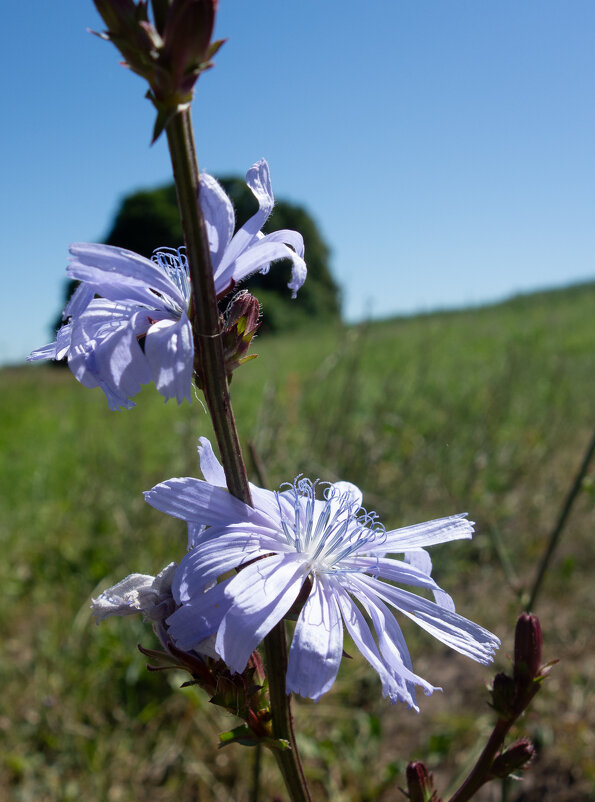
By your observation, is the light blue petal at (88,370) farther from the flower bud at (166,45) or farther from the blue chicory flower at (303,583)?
the flower bud at (166,45)

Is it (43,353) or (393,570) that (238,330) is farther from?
(393,570)

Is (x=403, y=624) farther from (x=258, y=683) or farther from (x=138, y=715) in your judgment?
(x=258, y=683)

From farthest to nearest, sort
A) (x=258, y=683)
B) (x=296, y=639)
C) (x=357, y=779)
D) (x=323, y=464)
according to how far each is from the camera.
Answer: (x=323, y=464), (x=357, y=779), (x=258, y=683), (x=296, y=639)

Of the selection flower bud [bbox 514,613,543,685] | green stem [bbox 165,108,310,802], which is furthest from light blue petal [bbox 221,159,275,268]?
flower bud [bbox 514,613,543,685]

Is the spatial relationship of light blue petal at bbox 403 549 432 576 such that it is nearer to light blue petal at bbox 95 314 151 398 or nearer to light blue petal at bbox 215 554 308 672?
light blue petal at bbox 215 554 308 672

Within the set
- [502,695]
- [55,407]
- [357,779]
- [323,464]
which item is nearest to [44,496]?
[323,464]

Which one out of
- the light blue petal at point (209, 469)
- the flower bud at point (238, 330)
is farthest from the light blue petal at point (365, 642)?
the flower bud at point (238, 330)

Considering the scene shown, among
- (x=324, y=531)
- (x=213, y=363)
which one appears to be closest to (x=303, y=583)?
(x=324, y=531)
